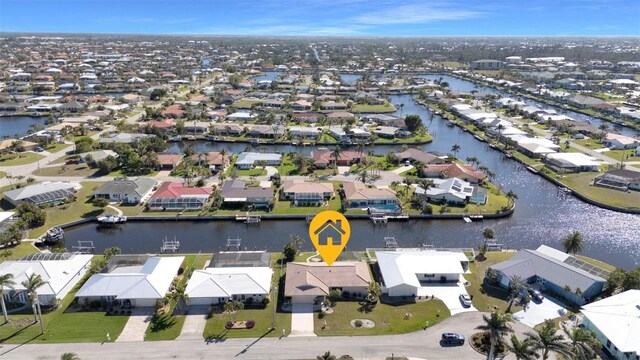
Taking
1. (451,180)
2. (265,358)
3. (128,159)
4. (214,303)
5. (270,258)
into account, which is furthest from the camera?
(128,159)

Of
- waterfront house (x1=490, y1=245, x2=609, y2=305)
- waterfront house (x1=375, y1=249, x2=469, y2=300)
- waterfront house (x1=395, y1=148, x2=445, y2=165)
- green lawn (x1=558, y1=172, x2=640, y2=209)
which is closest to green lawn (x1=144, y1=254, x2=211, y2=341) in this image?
waterfront house (x1=375, y1=249, x2=469, y2=300)

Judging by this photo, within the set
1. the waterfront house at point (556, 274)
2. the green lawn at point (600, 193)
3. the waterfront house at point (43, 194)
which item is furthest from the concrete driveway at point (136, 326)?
the green lawn at point (600, 193)

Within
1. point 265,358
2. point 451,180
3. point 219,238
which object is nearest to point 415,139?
point 451,180

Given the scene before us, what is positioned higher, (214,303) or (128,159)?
(128,159)

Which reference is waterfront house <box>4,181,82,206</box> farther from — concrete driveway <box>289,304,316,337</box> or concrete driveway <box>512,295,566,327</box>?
concrete driveway <box>512,295,566,327</box>

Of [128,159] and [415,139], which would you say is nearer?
[128,159]

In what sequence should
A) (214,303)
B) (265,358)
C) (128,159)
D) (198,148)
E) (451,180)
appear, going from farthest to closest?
(198,148), (128,159), (451,180), (214,303), (265,358)

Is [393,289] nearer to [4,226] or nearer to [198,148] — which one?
[4,226]
